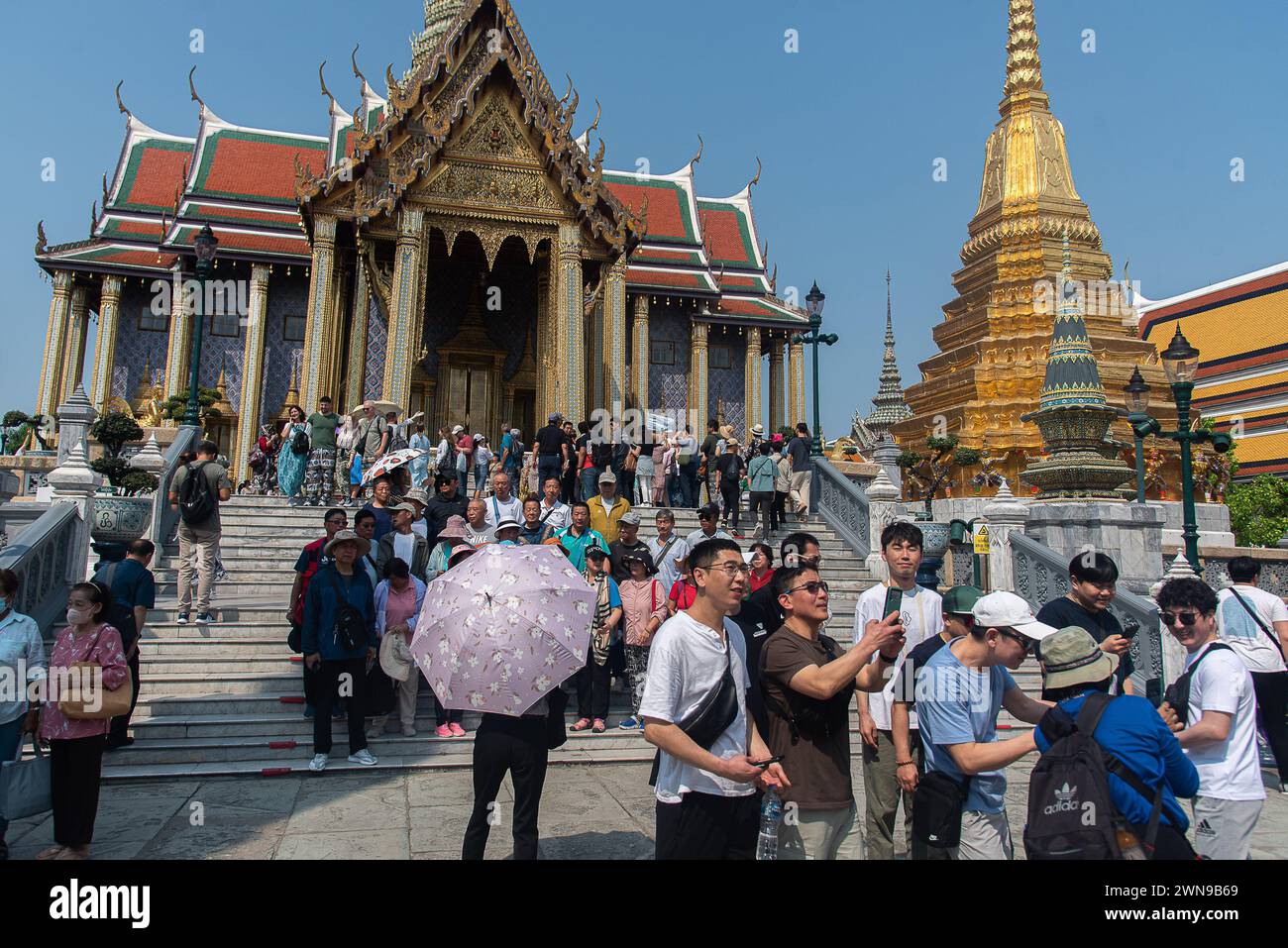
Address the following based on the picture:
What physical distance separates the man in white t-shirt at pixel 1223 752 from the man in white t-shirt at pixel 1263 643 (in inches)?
98.1

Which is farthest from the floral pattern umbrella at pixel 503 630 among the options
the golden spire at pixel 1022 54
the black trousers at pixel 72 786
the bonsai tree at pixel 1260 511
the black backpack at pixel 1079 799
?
the golden spire at pixel 1022 54

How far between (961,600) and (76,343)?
81.2 ft

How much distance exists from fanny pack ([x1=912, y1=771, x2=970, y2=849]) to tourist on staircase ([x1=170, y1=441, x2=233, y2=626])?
278 inches

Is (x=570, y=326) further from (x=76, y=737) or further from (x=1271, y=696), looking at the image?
(x=76, y=737)

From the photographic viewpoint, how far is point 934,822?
3363mm

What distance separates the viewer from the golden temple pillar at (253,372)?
2150 centimetres

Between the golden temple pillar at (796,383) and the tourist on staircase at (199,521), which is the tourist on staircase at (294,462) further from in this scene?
the golden temple pillar at (796,383)

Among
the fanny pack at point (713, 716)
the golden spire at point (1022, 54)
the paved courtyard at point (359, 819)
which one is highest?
the golden spire at point (1022, 54)

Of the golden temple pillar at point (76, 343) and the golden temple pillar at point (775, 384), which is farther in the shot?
the golden temple pillar at point (775, 384)

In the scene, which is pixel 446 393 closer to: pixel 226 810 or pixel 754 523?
pixel 754 523

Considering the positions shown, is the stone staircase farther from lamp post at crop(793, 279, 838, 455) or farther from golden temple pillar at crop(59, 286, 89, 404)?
golden temple pillar at crop(59, 286, 89, 404)

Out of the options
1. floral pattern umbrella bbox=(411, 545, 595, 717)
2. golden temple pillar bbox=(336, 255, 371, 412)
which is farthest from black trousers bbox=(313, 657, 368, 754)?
golden temple pillar bbox=(336, 255, 371, 412)

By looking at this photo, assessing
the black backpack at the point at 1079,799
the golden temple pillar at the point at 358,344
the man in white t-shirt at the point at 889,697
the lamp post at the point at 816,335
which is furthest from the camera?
the golden temple pillar at the point at 358,344
